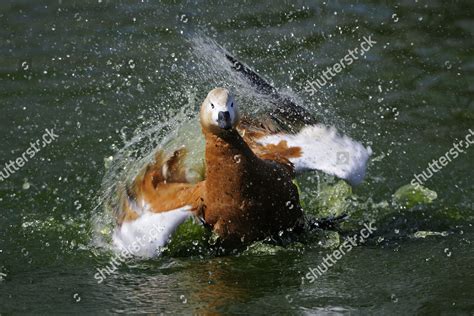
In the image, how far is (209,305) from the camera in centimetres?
501

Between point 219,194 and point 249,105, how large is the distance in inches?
48.4

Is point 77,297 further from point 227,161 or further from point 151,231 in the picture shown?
point 227,161

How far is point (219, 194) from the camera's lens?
5.59m

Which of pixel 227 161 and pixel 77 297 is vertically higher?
pixel 227 161

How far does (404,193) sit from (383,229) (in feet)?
1.89

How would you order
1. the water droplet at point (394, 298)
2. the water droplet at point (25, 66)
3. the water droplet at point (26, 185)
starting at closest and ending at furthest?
1. the water droplet at point (394, 298)
2. the water droplet at point (26, 185)
3. the water droplet at point (25, 66)

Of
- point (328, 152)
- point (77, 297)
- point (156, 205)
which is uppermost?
point (328, 152)

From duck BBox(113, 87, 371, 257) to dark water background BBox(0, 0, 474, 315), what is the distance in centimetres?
19

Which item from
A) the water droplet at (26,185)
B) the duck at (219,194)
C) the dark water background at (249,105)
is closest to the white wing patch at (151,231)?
the duck at (219,194)

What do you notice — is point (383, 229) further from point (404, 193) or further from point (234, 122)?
point (234, 122)

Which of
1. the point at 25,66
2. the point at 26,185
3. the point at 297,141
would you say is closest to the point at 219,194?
the point at 297,141

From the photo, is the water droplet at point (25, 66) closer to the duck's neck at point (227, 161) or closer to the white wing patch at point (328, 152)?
the white wing patch at point (328, 152)

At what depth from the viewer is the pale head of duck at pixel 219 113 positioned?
5.42 meters

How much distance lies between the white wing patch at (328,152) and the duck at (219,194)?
59 millimetres
